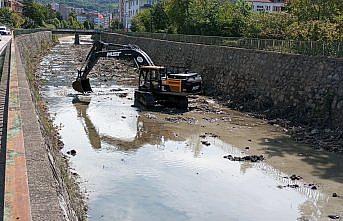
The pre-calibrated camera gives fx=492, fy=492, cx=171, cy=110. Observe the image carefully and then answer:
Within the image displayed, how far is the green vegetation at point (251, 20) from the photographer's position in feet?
94.9

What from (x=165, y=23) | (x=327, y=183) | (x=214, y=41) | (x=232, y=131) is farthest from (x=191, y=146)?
(x=165, y=23)

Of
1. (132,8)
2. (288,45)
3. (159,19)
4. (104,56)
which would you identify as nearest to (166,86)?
(104,56)

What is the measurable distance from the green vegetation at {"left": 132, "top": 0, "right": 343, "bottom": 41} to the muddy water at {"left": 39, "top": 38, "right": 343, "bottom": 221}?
9.75 meters

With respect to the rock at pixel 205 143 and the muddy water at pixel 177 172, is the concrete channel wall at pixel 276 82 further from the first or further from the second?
the rock at pixel 205 143

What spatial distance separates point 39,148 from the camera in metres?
6.67

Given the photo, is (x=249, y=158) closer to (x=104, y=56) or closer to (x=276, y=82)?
(x=276, y=82)

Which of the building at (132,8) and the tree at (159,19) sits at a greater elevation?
the building at (132,8)

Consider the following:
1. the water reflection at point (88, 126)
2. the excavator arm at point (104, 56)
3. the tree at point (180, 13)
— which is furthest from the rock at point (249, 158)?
the tree at point (180, 13)

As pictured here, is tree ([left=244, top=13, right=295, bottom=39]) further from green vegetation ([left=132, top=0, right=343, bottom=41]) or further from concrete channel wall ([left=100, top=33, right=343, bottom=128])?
concrete channel wall ([left=100, top=33, right=343, bottom=128])

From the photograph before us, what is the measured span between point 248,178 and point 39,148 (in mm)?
8236

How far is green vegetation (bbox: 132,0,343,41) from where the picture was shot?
2894cm

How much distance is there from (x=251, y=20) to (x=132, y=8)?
97.1 meters

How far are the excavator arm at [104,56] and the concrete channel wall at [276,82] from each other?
198 inches

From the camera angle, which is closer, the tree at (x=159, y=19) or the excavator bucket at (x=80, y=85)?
the excavator bucket at (x=80, y=85)
